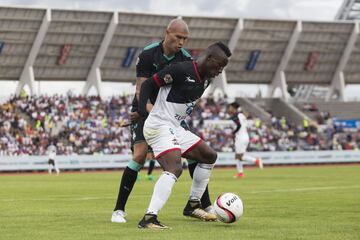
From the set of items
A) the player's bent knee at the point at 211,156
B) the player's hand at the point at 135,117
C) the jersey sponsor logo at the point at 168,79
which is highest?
the jersey sponsor logo at the point at 168,79

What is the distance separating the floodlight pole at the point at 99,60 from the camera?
65.7 meters

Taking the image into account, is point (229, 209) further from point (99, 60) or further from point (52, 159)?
point (99, 60)

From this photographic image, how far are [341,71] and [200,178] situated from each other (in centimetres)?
6873

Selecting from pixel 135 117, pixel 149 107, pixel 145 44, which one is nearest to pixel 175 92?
pixel 149 107

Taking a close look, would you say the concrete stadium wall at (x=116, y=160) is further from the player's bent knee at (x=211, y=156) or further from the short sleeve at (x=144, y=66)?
the player's bent knee at (x=211, y=156)

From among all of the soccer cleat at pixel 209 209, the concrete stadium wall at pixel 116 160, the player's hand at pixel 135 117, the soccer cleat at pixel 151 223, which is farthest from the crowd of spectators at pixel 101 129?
the soccer cleat at pixel 151 223

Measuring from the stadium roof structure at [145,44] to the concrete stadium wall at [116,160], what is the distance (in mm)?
17367

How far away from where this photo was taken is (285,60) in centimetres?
7569

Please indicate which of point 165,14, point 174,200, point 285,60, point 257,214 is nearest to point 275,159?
point 165,14

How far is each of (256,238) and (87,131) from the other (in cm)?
4432

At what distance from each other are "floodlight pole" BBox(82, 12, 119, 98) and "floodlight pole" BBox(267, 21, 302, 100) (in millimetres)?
16414

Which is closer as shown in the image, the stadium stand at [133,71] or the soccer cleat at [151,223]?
the soccer cleat at [151,223]

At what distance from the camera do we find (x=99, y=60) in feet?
220

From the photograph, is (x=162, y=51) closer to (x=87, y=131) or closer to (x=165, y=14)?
(x=87, y=131)
